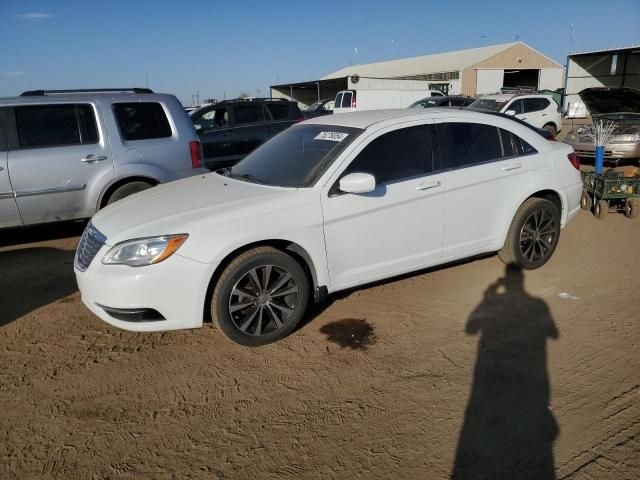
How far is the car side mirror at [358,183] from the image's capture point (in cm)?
365

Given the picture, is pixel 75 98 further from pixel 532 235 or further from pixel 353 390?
pixel 532 235

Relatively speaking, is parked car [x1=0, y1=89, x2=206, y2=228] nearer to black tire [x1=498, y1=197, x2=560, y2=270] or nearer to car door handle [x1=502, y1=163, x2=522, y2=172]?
car door handle [x1=502, y1=163, x2=522, y2=172]

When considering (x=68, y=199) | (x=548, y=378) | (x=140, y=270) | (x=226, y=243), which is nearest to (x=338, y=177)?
(x=226, y=243)

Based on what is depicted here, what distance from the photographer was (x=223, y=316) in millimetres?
3490

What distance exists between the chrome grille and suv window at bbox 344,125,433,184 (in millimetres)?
1894

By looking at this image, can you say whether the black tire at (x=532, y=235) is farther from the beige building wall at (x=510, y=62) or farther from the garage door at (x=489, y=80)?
the garage door at (x=489, y=80)

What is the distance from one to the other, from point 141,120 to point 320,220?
3.67m

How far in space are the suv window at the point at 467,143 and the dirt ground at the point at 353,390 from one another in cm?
120

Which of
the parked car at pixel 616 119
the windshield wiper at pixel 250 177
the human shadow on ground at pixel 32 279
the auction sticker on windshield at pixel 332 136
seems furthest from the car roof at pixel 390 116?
the parked car at pixel 616 119

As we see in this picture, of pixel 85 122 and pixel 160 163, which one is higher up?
pixel 85 122

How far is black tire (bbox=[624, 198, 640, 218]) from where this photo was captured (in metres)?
7.06

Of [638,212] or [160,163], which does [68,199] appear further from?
[638,212]

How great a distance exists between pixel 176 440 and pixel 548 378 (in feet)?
7.60

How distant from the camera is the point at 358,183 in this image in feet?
12.0
